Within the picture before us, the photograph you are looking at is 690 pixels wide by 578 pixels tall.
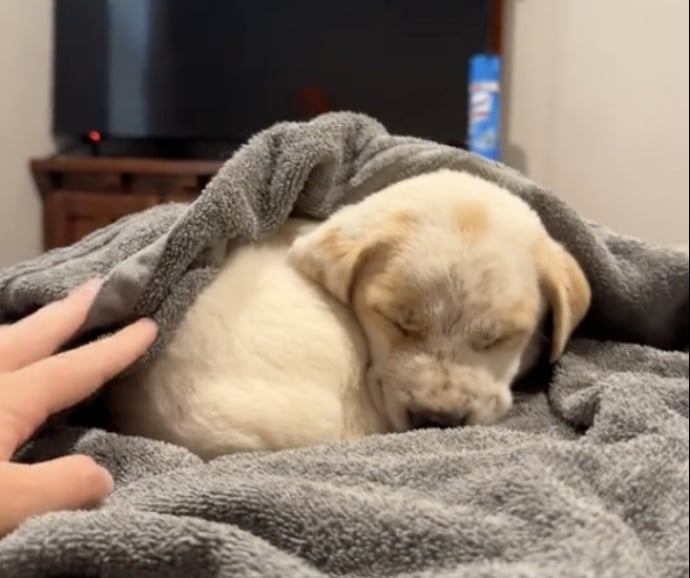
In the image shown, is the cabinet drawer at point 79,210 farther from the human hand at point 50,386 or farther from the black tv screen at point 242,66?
the human hand at point 50,386

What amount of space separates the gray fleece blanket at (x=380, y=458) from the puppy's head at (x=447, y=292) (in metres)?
0.04

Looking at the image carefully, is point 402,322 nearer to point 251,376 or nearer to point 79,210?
point 251,376

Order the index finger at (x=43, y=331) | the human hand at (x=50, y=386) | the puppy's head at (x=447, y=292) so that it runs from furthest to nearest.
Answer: the puppy's head at (x=447, y=292) < the index finger at (x=43, y=331) < the human hand at (x=50, y=386)

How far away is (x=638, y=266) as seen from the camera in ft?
3.23

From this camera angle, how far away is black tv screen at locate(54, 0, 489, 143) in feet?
9.32

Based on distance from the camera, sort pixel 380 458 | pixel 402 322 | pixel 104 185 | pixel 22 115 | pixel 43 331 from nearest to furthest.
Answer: pixel 380 458
pixel 43 331
pixel 402 322
pixel 22 115
pixel 104 185

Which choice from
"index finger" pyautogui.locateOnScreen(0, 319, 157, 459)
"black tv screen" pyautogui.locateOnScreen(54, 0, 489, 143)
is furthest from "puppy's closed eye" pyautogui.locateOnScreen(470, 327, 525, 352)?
"black tv screen" pyautogui.locateOnScreen(54, 0, 489, 143)

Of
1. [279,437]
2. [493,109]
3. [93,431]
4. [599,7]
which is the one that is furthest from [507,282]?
[599,7]

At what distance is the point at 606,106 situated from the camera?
2.79 m

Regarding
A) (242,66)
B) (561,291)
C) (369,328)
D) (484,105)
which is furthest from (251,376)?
(242,66)

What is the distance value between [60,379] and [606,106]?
2278mm

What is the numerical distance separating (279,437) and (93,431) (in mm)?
153

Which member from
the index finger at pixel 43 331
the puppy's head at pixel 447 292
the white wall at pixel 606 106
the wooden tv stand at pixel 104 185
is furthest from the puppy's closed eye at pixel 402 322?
the wooden tv stand at pixel 104 185

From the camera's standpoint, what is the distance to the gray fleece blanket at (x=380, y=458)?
0.55 m
